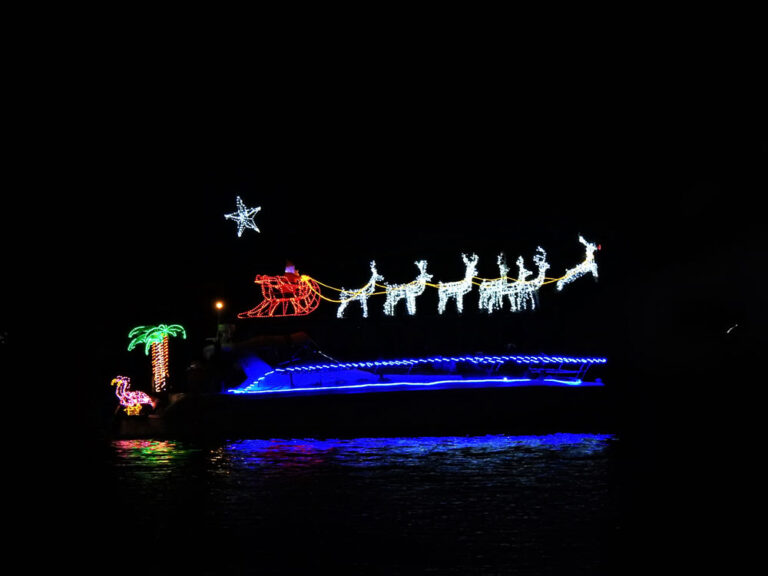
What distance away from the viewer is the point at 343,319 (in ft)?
67.4

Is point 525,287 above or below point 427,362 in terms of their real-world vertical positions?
above

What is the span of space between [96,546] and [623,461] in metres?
7.85

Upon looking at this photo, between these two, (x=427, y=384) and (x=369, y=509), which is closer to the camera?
(x=369, y=509)

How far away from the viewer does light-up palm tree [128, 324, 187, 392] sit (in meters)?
17.1

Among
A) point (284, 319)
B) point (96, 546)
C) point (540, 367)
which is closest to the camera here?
point (96, 546)

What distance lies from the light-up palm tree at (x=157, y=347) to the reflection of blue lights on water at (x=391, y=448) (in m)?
3.90

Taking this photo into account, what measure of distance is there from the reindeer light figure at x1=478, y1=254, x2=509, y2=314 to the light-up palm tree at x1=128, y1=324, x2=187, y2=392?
9.38 metres

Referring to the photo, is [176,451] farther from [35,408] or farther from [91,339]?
[91,339]

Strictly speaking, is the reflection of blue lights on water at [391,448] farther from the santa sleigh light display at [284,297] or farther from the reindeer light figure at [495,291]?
the reindeer light figure at [495,291]

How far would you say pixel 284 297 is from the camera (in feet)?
64.5

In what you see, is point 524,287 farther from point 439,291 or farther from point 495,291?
point 439,291

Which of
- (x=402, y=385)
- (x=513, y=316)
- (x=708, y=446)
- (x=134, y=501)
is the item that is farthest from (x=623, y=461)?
(x=513, y=316)

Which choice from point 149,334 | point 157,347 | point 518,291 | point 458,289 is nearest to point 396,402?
point 458,289

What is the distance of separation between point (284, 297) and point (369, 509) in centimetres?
1215
